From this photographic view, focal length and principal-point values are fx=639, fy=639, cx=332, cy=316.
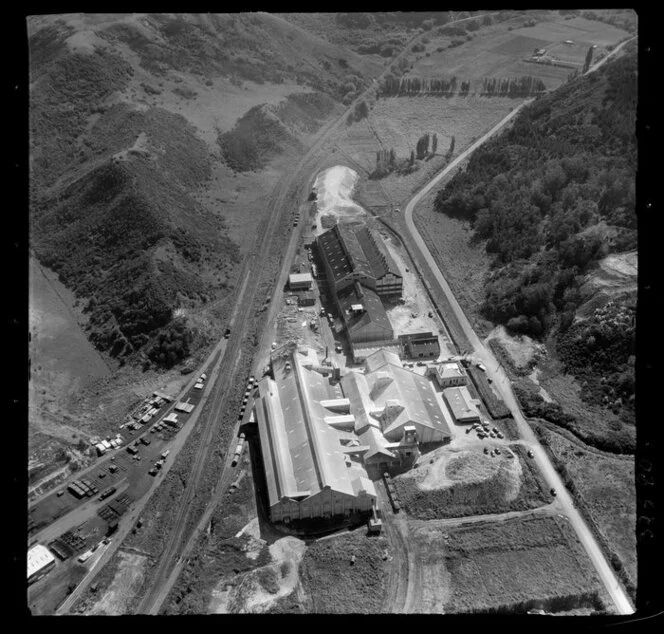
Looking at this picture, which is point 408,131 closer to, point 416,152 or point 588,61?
point 416,152

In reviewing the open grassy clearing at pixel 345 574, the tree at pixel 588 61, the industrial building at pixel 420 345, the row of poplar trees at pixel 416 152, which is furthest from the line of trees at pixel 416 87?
the open grassy clearing at pixel 345 574

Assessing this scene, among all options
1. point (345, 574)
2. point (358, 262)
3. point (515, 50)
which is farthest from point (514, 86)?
point (345, 574)

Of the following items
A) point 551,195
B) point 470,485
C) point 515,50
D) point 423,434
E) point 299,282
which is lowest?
point 470,485

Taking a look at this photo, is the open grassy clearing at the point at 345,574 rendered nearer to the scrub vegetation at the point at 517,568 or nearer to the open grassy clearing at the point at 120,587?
the scrub vegetation at the point at 517,568

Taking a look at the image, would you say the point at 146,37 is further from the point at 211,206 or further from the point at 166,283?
the point at 166,283

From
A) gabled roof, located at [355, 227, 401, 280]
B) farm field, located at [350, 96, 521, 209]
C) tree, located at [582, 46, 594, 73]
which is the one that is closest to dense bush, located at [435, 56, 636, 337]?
farm field, located at [350, 96, 521, 209]

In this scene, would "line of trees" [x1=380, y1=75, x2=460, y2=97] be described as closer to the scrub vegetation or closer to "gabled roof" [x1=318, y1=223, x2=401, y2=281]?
"gabled roof" [x1=318, y1=223, x2=401, y2=281]
